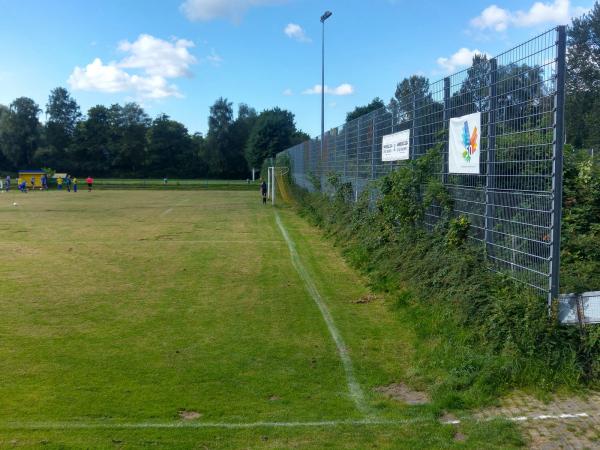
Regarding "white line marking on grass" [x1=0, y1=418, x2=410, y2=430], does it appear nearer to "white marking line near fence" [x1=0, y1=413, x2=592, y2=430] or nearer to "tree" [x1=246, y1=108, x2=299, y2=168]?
"white marking line near fence" [x1=0, y1=413, x2=592, y2=430]

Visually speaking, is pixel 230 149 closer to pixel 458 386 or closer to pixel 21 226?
pixel 21 226

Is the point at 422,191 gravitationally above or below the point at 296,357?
above

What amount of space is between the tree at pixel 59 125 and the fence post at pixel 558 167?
102m

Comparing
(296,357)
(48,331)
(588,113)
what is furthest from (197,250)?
(588,113)

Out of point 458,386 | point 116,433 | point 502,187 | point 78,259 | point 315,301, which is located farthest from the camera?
point 78,259

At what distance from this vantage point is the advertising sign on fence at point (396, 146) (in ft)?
35.3

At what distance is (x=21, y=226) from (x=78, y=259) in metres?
9.02

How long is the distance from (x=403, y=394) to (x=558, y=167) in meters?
2.68

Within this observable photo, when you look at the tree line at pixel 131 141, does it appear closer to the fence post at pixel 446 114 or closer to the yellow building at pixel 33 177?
the yellow building at pixel 33 177

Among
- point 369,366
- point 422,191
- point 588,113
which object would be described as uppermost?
point 588,113

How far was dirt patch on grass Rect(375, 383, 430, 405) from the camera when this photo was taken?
500cm

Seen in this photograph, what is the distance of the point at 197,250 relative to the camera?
1402 centimetres

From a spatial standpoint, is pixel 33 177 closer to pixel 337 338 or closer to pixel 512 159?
pixel 337 338

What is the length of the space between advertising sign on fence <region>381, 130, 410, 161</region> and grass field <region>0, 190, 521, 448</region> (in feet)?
8.33
